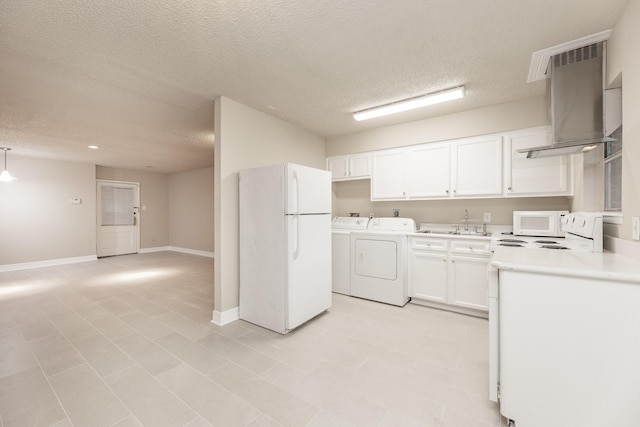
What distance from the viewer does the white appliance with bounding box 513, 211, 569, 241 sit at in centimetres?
290

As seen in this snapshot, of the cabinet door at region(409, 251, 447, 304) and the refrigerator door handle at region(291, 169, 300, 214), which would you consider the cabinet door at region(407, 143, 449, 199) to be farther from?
the refrigerator door handle at region(291, 169, 300, 214)

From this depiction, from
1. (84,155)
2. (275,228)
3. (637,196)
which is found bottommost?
(275,228)

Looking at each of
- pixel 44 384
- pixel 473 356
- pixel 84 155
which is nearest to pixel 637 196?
pixel 473 356

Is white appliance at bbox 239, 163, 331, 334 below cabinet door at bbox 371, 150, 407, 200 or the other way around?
below

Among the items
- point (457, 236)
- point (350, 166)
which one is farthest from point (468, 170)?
point (350, 166)

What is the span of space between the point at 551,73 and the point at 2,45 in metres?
4.55

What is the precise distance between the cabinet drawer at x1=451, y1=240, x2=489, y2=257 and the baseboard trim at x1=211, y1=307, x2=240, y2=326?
107 inches

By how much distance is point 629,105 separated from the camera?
1.74m

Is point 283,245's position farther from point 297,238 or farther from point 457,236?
point 457,236

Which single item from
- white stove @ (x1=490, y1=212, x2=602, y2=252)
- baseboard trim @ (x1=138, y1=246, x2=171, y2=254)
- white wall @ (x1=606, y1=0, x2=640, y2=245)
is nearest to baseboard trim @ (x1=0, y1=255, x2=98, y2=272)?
baseboard trim @ (x1=138, y1=246, x2=171, y2=254)

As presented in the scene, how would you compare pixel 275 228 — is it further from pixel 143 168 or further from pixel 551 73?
pixel 143 168

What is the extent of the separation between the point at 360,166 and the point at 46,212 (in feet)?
24.2

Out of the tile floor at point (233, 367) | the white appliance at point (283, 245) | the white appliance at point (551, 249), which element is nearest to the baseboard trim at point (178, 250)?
the tile floor at point (233, 367)

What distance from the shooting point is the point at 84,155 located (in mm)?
5922
